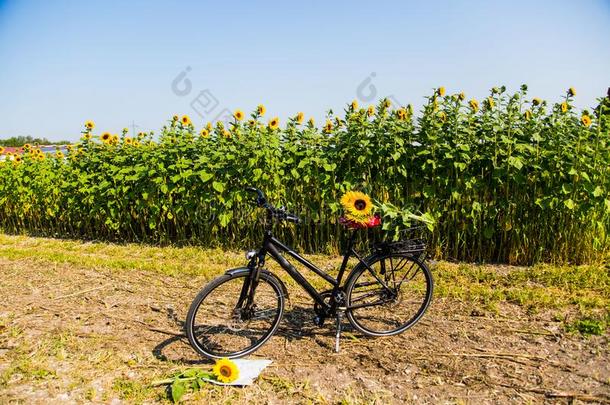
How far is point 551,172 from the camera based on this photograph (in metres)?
5.14

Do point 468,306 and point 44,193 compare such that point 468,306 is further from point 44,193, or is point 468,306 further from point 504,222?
point 44,193

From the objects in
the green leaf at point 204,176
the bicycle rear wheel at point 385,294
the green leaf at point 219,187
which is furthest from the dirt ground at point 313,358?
the green leaf at point 204,176

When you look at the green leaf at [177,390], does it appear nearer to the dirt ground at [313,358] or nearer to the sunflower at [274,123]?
the dirt ground at [313,358]

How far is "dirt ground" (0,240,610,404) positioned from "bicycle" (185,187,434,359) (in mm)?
157

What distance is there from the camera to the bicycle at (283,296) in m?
3.34

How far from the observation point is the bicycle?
3.34 meters

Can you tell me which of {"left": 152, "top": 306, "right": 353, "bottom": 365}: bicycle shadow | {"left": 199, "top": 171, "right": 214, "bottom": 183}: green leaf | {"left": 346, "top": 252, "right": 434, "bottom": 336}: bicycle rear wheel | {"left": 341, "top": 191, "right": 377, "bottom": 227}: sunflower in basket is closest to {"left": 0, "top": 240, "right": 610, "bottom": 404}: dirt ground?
{"left": 152, "top": 306, "right": 353, "bottom": 365}: bicycle shadow

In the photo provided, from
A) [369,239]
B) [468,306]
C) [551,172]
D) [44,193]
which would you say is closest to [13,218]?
[44,193]

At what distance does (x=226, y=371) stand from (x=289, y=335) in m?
0.83

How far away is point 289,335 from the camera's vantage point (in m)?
3.87

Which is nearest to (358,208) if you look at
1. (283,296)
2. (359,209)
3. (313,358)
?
(359,209)

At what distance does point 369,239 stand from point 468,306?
1.82m

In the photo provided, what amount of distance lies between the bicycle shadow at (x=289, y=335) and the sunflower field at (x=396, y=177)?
3.52ft

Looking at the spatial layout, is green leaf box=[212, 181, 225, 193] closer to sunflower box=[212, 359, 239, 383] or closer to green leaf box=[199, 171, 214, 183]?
green leaf box=[199, 171, 214, 183]
